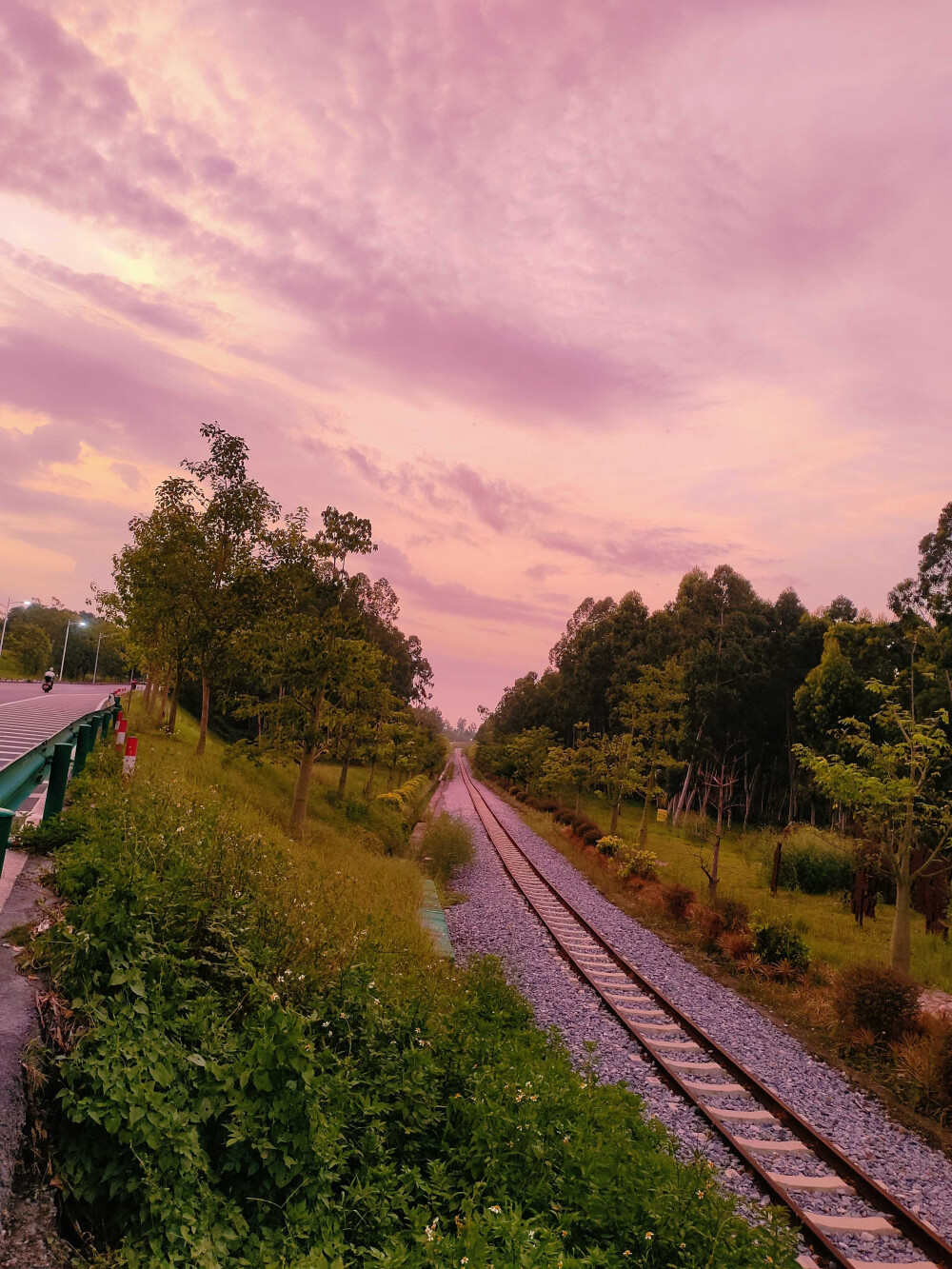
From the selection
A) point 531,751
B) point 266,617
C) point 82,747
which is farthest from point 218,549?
point 531,751

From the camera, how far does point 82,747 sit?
9.94m

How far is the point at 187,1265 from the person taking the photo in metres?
3.47

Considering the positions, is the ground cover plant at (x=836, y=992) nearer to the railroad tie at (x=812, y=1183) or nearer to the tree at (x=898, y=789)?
the tree at (x=898, y=789)

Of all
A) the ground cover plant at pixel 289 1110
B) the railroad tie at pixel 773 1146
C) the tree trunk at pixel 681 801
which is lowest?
the tree trunk at pixel 681 801

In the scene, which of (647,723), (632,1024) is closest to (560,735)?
(647,723)

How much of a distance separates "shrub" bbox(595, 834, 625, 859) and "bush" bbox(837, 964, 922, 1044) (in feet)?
A: 46.3

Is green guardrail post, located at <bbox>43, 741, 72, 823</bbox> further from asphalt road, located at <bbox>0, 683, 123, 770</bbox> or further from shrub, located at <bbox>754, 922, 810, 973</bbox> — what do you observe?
shrub, located at <bbox>754, 922, 810, 973</bbox>

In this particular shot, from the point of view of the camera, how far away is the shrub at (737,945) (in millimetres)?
14758

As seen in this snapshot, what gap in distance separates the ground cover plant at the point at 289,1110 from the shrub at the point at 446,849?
1471 cm

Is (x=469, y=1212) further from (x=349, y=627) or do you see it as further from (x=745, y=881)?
(x=745, y=881)

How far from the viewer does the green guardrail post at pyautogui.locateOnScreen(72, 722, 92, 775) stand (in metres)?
9.77

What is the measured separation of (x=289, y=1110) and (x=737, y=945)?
12.6 meters

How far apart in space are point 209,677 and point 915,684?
32755 millimetres

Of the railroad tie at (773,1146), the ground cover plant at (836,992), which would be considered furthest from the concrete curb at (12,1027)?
the ground cover plant at (836,992)
